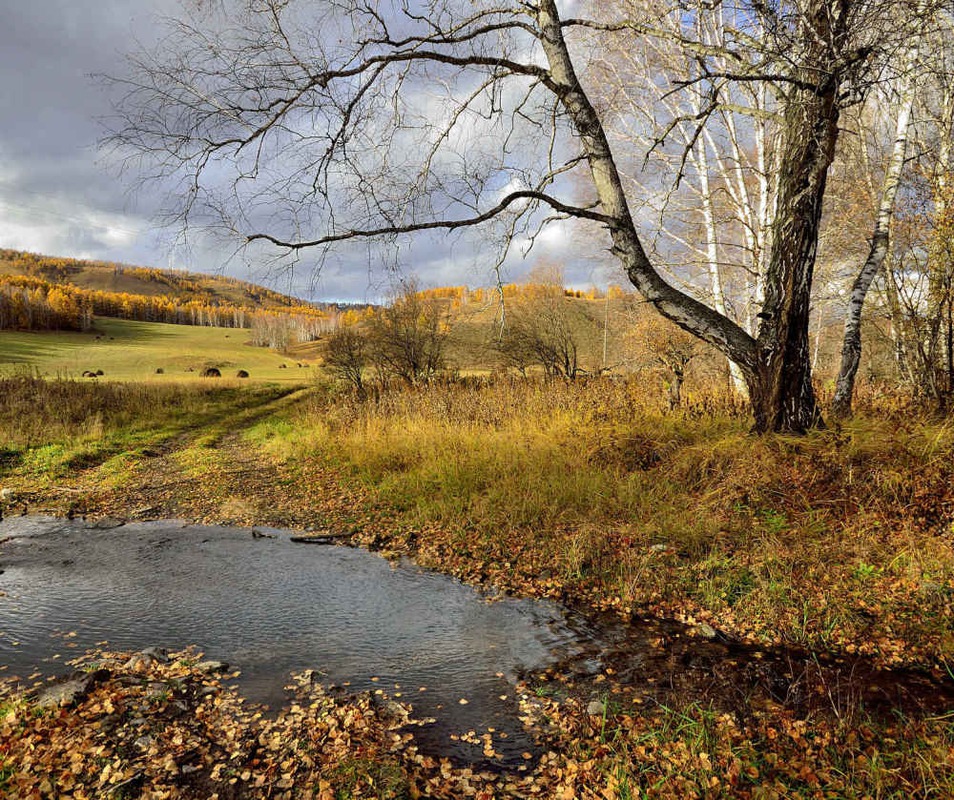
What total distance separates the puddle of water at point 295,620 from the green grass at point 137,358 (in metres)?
29.1

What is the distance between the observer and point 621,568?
18.2ft

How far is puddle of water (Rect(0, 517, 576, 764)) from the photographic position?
3891 millimetres

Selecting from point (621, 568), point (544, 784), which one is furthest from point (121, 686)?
point (621, 568)

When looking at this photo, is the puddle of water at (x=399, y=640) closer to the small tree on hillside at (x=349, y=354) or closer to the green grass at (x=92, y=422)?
the green grass at (x=92, y=422)

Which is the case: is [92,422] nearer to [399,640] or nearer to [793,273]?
[399,640]

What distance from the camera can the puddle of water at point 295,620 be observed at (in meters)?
3.89

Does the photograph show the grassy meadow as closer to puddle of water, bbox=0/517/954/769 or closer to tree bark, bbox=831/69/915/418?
puddle of water, bbox=0/517/954/769

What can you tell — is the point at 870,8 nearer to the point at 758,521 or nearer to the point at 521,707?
the point at 758,521

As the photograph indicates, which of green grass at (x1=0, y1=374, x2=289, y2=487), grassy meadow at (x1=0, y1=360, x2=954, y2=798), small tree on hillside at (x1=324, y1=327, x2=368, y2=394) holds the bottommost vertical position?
green grass at (x1=0, y1=374, x2=289, y2=487)

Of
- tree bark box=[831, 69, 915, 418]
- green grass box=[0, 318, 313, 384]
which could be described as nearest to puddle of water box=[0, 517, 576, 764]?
tree bark box=[831, 69, 915, 418]

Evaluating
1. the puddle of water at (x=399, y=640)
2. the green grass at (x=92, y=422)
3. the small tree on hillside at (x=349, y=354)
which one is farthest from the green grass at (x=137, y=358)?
the puddle of water at (x=399, y=640)

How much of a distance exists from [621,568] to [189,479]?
942 centimetres

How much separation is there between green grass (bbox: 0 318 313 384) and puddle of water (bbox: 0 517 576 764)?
29.1m

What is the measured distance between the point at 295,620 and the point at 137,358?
60810 millimetres
